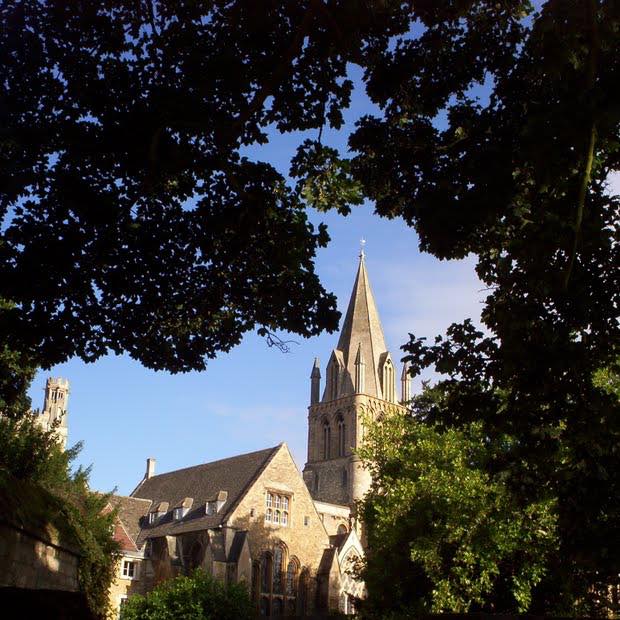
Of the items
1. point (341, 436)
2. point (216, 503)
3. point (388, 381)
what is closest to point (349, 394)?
point (341, 436)

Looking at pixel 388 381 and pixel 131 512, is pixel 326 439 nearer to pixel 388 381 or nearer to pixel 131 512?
pixel 388 381

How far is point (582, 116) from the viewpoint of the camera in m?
7.44

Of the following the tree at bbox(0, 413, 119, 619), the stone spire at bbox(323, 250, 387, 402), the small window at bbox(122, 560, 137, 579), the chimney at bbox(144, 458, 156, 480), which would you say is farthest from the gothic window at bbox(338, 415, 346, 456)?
the tree at bbox(0, 413, 119, 619)

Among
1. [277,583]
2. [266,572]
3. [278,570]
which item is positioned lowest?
[277,583]

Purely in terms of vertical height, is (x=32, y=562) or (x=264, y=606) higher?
(x=32, y=562)

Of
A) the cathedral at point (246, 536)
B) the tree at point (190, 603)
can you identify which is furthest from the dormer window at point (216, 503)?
the tree at point (190, 603)

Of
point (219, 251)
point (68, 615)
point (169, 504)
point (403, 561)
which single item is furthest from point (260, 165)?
point (169, 504)

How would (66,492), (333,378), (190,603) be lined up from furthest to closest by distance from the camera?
(333,378) < (190,603) < (66,492)

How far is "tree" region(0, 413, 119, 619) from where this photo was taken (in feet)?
50.3

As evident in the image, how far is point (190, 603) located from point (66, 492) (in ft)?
40.2

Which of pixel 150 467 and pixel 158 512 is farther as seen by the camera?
pixel 150 467

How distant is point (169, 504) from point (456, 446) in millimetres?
29412

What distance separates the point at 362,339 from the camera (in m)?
83.1

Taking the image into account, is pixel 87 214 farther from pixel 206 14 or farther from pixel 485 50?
pixel 485 50
